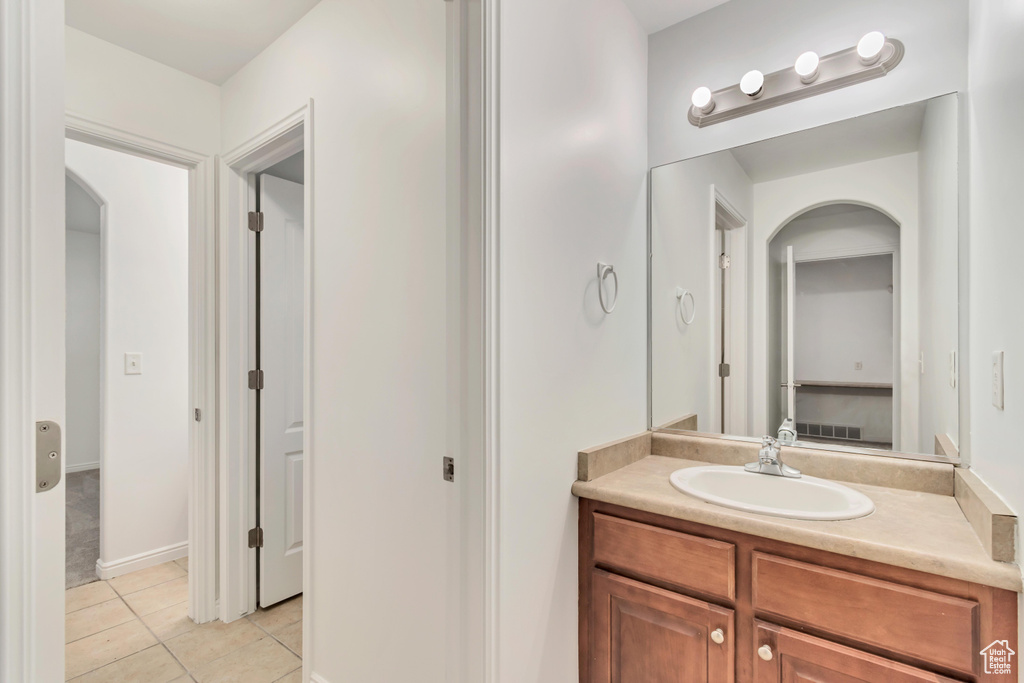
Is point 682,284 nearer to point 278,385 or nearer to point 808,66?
point 808,66

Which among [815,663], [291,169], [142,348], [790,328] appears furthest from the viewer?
[142,348]

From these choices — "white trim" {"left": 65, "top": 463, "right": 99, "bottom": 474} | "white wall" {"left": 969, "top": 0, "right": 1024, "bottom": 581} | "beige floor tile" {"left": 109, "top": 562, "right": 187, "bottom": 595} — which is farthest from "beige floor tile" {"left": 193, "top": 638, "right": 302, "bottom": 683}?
"white trim" {"left": 65, "top": 463, "right": 99, "bottom": 474}

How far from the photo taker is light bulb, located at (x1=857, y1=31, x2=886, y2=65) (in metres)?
1.47

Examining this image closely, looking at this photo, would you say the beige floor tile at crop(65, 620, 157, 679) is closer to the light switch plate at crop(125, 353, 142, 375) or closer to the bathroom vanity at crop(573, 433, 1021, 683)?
the light switch plate at crop(125, 353, 142, 375)

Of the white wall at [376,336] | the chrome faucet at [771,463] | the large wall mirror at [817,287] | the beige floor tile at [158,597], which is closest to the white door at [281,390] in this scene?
the beige floor tile at [158,597]

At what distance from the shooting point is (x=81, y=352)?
5.14 metres

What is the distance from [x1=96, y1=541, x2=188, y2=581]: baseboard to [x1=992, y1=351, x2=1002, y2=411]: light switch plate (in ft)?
12.1

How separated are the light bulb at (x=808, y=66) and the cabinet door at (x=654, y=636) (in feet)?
5.33

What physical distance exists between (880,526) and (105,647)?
9.28 ft

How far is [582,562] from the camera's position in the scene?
144cm

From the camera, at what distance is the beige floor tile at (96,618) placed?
7.11 ft

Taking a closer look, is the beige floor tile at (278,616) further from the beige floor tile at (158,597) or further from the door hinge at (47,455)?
the door hinge at (47,455)

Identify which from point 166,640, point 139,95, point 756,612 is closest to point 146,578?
point 166,640

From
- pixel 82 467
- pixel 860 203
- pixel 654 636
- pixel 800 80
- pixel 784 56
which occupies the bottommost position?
pixel 82 467
